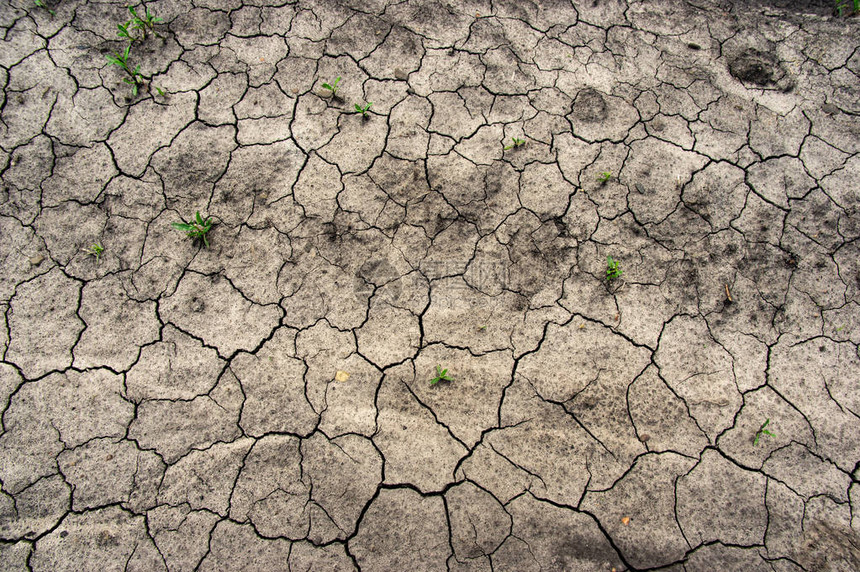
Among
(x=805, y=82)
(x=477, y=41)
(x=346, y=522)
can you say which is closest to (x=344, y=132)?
(x=477, y=41)

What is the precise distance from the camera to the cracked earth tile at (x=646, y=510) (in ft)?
7.30

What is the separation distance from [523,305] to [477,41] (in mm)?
1992

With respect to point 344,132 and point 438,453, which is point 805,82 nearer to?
point 344,132

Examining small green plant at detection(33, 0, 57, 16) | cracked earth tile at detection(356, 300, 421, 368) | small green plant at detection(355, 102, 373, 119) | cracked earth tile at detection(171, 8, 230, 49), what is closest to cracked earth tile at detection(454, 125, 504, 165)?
small green plant at detection(355, 102, 373, 119)

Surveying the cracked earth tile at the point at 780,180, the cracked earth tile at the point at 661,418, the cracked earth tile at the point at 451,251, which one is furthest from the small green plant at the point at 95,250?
the cracked earth tile at the point at 780,180

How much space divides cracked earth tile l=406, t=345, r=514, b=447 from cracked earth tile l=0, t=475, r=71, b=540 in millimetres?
1814

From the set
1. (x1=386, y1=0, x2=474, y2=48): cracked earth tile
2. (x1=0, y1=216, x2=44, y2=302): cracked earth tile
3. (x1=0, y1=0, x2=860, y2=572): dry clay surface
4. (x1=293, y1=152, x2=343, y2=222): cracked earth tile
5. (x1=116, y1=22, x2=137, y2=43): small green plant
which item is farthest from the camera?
(x1=386, y1=0, x2=474, y2=48): cracked earth tile

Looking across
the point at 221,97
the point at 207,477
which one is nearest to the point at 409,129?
the point at 221,97

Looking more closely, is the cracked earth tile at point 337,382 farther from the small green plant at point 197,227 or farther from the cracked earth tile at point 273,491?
the small green plant at point 197,227

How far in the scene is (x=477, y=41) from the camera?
3309 mm

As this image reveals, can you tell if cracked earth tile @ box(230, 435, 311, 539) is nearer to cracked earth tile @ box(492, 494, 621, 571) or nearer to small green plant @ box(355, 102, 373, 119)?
cracked earth tile @ box(492, 494, 621, 571)

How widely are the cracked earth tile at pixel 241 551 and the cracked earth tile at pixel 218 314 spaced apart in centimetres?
90

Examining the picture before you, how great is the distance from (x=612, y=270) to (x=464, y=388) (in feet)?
3.68

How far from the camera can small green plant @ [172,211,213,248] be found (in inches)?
108
